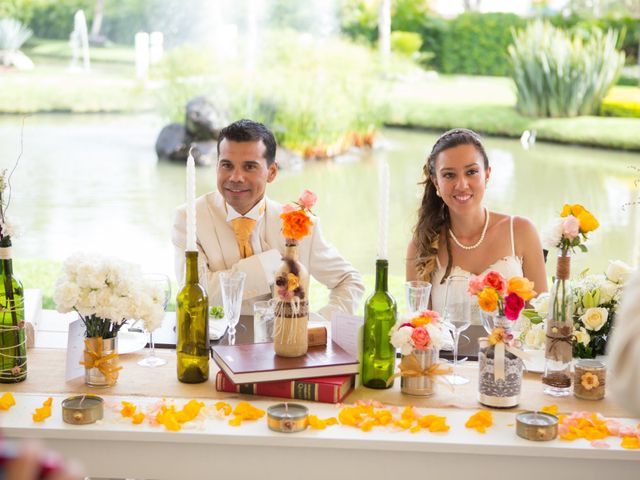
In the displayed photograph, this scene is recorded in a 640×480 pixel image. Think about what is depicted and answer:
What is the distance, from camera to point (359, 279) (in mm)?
3260

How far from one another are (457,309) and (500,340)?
215mm

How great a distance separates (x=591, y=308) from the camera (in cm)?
229

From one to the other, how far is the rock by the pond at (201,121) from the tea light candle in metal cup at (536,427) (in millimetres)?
8948

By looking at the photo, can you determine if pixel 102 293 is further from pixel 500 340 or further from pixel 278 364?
pixel 500 340

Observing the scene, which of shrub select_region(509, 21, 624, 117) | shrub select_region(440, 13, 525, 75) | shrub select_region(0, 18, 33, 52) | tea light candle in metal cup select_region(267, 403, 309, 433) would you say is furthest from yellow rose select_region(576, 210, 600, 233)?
shrub select_region(0, 18, 33, 52)

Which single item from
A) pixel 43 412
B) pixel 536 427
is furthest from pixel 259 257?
pixel 536 427

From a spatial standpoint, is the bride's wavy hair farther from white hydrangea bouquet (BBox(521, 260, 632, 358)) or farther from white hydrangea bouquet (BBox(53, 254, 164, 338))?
white hydrangea bouquet (BBox(53, 254, 164, 338))

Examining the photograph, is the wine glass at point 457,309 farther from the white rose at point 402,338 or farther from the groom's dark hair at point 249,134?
the groom's dark hair at point 249,134

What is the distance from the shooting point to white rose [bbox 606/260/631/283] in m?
2.34

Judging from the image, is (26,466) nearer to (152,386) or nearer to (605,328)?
(152,386)

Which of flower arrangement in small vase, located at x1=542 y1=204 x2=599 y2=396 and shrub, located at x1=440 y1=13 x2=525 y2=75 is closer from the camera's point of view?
flower arrangement in small vase, located at x1=542 y1=204 x2=599 y2=396

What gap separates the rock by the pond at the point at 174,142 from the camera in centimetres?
1088

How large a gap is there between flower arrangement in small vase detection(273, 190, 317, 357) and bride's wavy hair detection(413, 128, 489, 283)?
112 centimetres

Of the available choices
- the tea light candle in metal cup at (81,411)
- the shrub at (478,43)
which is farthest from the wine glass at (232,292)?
the shrub at (478,43)
